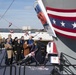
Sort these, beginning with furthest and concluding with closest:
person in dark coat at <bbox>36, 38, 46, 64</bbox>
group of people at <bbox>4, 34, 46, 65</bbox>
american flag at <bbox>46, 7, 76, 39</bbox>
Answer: person in dark coat at <bbox>36, 38, 46, 64</bbox> < group of people at <bbox>4, 34, 46, 65</bbox> < american flag at <bbox>46, 7, 76, 39</bbox>

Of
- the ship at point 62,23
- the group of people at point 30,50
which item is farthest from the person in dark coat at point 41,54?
the ship at point 62,23

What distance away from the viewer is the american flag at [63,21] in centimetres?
841

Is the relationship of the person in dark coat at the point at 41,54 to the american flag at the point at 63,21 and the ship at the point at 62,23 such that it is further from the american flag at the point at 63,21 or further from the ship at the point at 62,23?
the american flag at the point at 63,21

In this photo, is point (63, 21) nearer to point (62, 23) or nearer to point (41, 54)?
point (62, 23)

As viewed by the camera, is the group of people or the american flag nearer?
the american flag

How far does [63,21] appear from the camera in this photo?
8609 millimetres

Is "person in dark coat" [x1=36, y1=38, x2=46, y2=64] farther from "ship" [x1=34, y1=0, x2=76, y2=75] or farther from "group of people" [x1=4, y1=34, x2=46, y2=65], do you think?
"ship" [x1=34, y1=0, x2=76, y2=75]

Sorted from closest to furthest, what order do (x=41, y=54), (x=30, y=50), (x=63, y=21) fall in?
(x=63, y=21) < (x=30, y=50) < (x=41, y=54)

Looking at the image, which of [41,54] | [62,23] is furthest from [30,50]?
[62,23]

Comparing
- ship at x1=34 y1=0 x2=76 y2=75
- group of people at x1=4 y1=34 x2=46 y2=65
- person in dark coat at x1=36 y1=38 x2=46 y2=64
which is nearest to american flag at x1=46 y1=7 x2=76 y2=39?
ship at x1=34 y1=0 x2=76 y2=75

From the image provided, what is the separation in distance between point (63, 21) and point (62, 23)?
0.09 meters

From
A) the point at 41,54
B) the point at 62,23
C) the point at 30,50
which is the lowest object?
the point at 41,54

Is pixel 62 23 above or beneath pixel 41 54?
above

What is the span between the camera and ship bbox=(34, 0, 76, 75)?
334 inches
